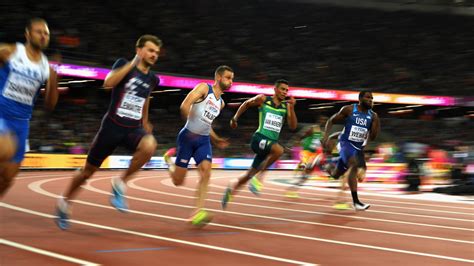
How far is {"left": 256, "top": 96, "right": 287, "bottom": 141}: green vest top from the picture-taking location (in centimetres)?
941

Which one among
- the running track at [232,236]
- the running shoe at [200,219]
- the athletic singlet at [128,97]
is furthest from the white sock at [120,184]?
the running shoe at [200,219]

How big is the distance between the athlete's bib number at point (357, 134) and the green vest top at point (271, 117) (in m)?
1.27

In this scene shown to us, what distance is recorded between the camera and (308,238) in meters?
6.06

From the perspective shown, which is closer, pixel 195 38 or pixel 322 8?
pixel 195 38

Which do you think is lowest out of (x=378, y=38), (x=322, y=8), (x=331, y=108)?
(x=331, y=108)

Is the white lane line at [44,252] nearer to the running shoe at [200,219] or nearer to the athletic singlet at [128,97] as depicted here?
the athletic singlet at [128,97]

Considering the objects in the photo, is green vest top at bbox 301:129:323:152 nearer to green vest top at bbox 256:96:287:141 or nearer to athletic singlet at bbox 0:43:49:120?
green vest top at bbox 256:96:287:141

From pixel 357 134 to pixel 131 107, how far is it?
482 cm

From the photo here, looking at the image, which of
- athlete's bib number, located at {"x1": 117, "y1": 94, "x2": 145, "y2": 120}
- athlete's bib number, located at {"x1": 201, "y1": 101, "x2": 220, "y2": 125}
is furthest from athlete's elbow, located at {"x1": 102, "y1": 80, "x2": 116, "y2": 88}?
athlete's bib number, located at {"x1": 201, "y1": 101, "x2": 220, "y2": 125}

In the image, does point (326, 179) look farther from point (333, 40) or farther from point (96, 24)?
point (333, 40)

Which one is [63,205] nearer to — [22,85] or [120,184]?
[120,184]

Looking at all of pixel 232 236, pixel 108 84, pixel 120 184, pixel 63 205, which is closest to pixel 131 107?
pixel 108 84

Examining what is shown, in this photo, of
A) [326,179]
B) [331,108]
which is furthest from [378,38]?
[326,179]

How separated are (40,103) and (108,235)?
71.7 feet
